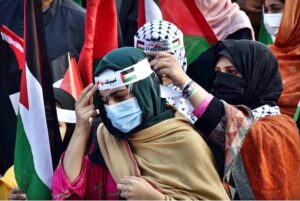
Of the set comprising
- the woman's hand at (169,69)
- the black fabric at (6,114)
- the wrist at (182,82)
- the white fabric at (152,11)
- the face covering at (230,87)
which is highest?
the woman's hand at (169,69)

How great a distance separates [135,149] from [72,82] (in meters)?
0.90

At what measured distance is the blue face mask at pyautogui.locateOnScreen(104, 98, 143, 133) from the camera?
3.26 metres

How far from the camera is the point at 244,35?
4.93m

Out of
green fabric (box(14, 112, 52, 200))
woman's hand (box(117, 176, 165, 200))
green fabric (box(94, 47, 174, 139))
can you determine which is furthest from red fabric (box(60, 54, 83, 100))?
woman's hand (box(117, 176, 165, 200))

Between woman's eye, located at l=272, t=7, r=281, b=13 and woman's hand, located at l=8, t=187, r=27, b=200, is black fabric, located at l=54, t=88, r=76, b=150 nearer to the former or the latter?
woman's hand, located at l=8, t=187, r=27, b=200

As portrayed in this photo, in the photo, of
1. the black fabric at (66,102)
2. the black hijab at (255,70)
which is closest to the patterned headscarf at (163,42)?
the black hijab at (255,70)

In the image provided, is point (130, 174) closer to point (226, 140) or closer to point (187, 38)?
point (226, 140)

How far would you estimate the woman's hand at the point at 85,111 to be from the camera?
11.2ft

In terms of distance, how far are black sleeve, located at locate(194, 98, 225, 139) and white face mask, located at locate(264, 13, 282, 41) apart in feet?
5.65

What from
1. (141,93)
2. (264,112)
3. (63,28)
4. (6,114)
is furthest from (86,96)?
(63,28)

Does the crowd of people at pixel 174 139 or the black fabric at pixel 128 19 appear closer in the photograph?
the crowd of people at pixel 174 139

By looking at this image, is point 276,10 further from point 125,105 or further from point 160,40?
point 125,105

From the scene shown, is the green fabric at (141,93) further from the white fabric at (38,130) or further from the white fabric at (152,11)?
the white fabric at (152,11)

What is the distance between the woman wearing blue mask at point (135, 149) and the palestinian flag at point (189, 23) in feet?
4.44
